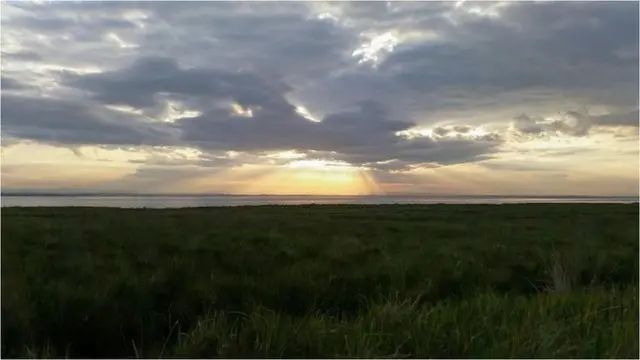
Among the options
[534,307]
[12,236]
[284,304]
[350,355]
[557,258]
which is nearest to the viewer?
[350,355]

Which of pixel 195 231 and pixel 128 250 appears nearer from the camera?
pixel 128 250

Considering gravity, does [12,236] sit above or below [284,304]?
above

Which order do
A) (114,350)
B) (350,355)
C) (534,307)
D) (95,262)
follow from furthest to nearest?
(95,262)
(114,350)
(534,307)
(350,355)

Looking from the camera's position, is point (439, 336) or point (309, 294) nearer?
point (439, 336)

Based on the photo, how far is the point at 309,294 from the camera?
1192 cm

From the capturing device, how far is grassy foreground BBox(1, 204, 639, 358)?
269 inches

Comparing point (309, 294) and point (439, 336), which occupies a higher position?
point (439, 336)

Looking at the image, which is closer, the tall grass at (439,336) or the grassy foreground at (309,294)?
the tall grass at (439,336)

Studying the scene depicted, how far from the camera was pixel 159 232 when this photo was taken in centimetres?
2000

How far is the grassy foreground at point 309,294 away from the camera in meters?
6.83

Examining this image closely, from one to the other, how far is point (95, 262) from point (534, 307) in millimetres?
9714

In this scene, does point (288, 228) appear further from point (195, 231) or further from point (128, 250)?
point (128, 250)

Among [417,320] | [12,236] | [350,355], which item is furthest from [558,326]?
[12,236]

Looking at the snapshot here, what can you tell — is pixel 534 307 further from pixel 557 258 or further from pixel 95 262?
pixel 95 262
